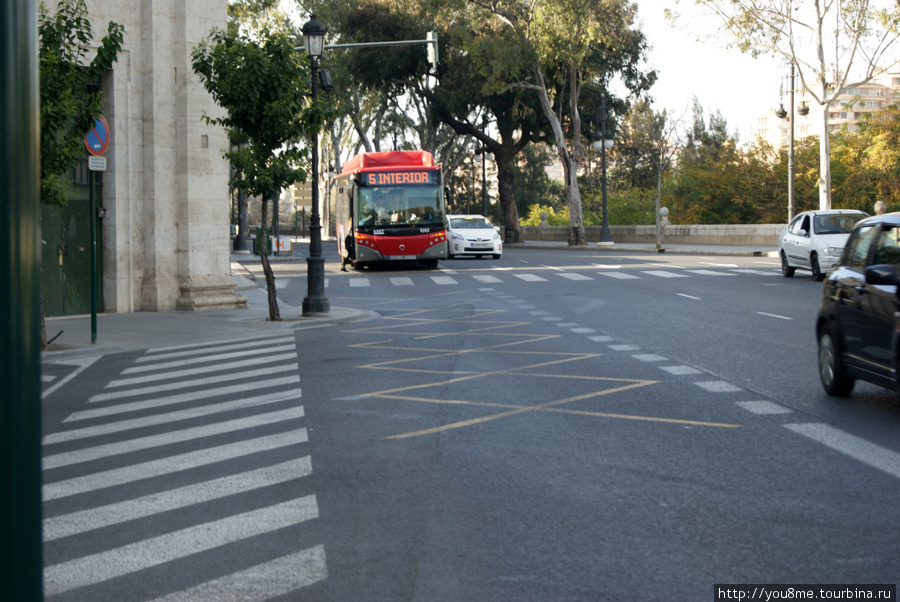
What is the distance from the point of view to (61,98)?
12375mm

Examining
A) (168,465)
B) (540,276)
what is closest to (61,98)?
(168,465)

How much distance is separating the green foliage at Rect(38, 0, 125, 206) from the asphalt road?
2.55m

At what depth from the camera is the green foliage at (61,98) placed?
1213 cm

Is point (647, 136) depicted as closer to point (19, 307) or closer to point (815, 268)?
point (815, 268)

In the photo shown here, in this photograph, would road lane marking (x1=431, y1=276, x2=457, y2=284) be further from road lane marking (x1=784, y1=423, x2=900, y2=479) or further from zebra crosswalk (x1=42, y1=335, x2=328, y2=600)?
road lane marking (x1=784, y1=423, x2=900, y2=479)

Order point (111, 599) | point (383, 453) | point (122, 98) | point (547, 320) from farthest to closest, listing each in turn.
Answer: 1. point (122, 98)
2. point (547, 320)
3. point (383, 453)
4. point (111, 599)

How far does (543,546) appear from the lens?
183 inches

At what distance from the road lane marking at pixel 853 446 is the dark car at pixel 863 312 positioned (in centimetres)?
68

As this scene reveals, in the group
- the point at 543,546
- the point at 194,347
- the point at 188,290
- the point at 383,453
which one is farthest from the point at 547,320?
the point at 543,546

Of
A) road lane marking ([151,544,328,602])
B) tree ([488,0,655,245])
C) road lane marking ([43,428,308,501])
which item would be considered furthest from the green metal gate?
tree ([488,0,655,245])

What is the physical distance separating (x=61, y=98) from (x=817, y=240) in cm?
1786

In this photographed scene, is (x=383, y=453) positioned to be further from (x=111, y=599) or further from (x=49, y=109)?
(x=49, y=109)

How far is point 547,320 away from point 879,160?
37.9 m

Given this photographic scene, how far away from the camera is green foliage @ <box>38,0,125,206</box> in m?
12.1
